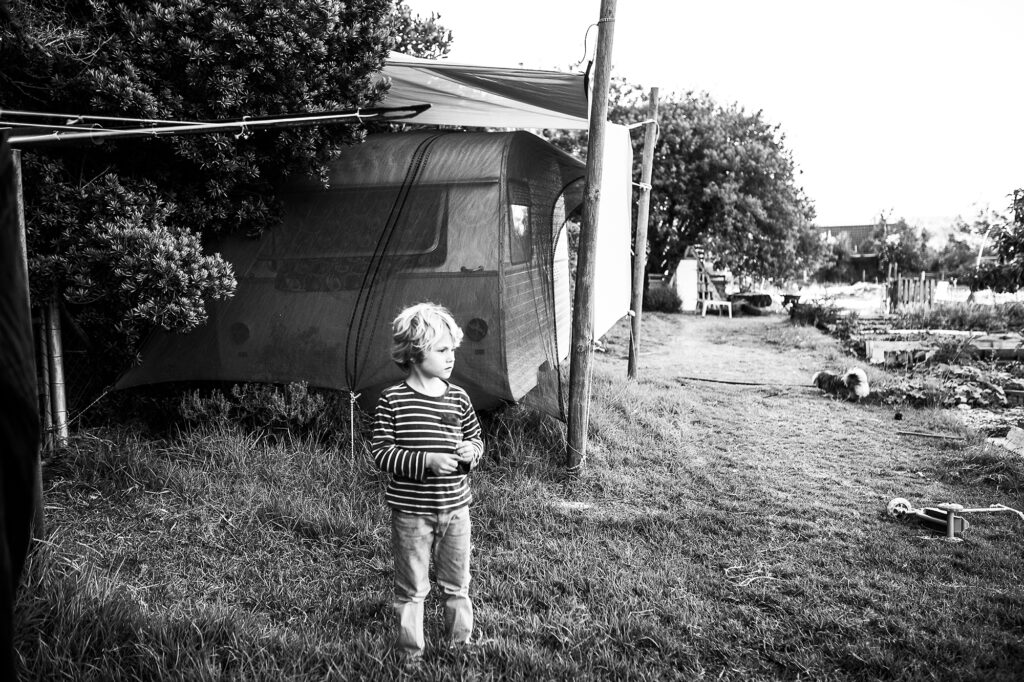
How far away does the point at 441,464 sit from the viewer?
8.68 ft

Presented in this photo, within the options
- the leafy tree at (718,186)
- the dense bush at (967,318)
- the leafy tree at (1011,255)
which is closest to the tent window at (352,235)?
the leafy tree at (1011,255)

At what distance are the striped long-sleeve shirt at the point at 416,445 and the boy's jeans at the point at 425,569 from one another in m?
0.06

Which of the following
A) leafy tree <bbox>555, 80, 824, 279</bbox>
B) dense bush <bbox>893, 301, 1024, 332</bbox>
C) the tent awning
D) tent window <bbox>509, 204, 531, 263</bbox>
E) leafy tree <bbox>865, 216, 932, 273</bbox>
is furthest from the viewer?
leafy tree <bbox>865, 216, 932, 273</bbox>

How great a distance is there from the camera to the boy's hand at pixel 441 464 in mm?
2643

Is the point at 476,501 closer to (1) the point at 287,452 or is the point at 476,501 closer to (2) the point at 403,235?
(1) the point at 287,452

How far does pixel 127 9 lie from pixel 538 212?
9.51ft

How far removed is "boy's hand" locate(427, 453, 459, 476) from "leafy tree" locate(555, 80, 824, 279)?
60.4 feet

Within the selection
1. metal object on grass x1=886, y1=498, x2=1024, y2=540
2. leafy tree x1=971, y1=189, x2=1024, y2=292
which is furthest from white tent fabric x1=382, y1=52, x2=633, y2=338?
leafy tree x1=971, y1=189, x2=1024, y2=292

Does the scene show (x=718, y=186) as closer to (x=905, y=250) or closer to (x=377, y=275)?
(x=377, y=275)

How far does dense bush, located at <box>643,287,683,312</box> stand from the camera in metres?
21.7

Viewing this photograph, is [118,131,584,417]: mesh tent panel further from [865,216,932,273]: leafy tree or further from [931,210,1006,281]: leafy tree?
[865,216,932,273]: leafy tree

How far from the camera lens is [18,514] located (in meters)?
0.74

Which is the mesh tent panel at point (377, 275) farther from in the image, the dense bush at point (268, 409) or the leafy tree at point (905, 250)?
the leafy tree at point (905, 250)

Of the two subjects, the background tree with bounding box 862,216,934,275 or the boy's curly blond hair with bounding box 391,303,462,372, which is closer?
the boy's curly blond hair with bounding box 391,303,462,372
